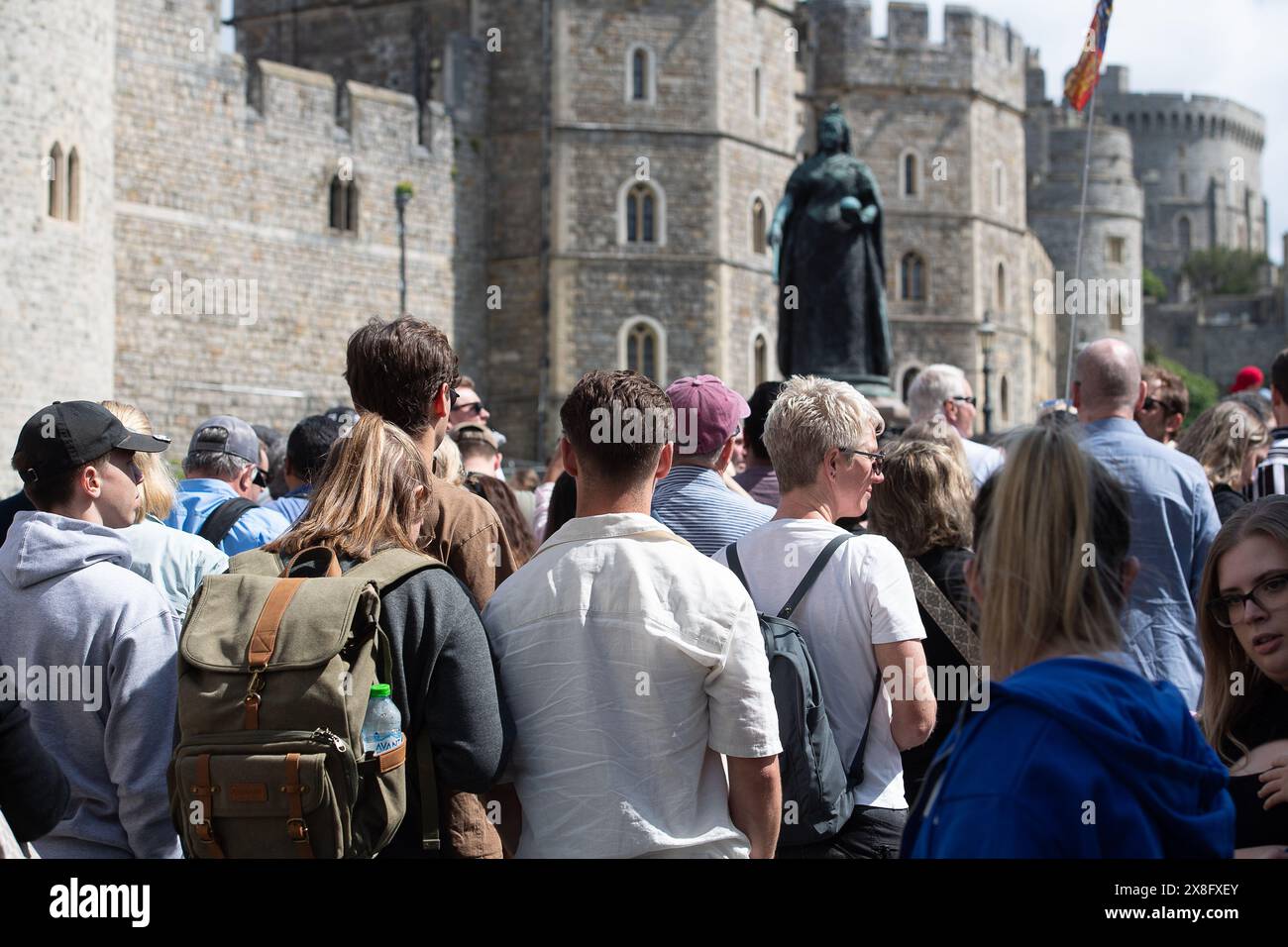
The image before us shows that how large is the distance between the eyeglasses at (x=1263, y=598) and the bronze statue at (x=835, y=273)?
795 centimetres

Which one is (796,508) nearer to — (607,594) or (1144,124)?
(607,594)

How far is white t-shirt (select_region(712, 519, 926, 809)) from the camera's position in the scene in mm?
3848

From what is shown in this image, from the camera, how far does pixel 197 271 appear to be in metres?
23.6

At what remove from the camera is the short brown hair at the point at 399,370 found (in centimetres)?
407

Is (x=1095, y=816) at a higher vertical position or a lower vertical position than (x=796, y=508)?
lower

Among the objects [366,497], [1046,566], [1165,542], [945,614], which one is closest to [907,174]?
[1165,542]

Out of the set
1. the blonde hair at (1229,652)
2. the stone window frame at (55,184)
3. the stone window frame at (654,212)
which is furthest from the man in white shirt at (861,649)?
the stone window frame at (654,212)
